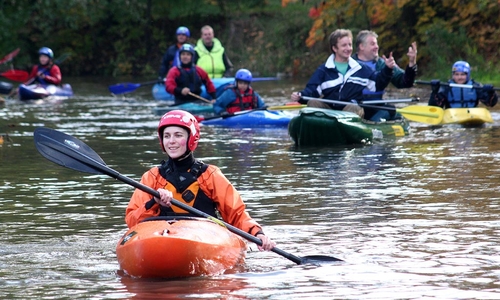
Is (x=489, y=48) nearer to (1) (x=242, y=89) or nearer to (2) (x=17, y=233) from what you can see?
(1) (x=242, y=89)

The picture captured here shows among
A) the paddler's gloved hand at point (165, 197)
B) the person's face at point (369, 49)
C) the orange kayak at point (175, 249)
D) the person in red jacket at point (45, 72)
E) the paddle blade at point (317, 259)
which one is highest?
the person's face at point (369, 49)

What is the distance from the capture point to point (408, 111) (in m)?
16.5

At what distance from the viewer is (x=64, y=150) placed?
7.59m

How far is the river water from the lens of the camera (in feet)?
21.1

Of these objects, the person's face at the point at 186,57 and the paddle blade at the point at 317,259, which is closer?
the paddle blade at the point at 317,259

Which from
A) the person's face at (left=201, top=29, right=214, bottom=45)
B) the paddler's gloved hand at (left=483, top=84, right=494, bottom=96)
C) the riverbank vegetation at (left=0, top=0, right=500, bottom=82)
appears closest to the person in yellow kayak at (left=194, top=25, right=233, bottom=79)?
the person's face at (left=201, top=29, right=214, bottom=45)

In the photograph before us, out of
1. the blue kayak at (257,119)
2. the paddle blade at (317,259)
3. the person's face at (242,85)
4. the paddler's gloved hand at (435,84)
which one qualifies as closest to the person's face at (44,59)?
the person's face at (242,85)

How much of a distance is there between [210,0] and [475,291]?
102ft

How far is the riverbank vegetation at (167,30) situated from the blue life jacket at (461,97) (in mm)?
10973

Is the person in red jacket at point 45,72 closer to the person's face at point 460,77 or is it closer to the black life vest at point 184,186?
the person's face at point 460,77

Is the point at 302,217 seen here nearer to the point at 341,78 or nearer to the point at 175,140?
the point at 175,140

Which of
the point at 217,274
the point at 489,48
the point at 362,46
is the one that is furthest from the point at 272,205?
the point at 489,48

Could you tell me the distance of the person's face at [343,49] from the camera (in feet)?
44.5

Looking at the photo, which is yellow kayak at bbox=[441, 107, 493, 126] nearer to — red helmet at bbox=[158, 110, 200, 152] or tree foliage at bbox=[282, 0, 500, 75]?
tree foliage at bbox=[282, 0, 500, 75]
